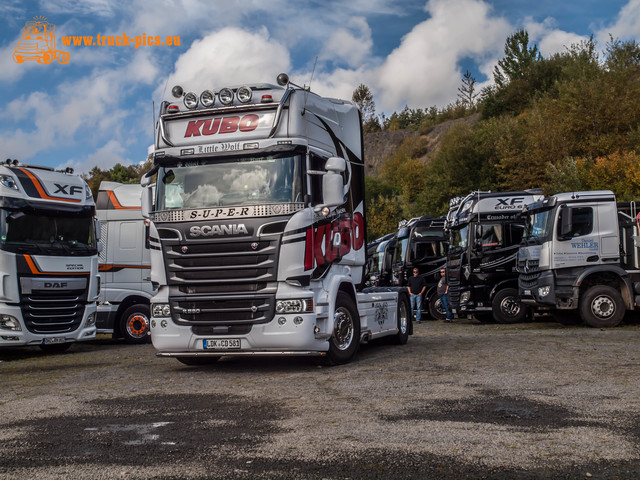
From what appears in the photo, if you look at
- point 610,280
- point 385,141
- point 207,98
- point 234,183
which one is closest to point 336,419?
point 234,183

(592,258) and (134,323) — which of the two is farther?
(134,323)

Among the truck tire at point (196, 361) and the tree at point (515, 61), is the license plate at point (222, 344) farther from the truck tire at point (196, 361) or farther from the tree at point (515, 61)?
the tree at point (515, 61)

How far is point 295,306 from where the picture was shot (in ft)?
29.6

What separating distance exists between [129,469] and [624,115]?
37.6 metres

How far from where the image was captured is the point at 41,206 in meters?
13.6

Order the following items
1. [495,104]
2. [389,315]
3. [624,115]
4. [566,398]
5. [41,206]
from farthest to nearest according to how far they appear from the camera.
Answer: [495,104] < [624,115] < [41,206] < [389,315] < [566,398]

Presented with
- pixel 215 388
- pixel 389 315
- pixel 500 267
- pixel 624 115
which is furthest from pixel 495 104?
pixel 215 388

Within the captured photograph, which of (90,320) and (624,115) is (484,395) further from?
(624,115)

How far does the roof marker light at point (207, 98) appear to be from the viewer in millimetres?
9945

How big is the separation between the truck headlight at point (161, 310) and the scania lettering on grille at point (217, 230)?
109 centimetres

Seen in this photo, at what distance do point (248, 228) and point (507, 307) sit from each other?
1230 centimetres

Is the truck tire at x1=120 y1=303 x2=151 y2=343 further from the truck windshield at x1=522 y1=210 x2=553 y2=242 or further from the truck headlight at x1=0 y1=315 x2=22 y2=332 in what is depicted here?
the truck windshield at x1=522 y1=210 x2=553 y2=242

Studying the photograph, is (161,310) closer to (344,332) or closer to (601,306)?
(344,332)

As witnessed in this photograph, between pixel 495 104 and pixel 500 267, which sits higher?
pixel 495 104
